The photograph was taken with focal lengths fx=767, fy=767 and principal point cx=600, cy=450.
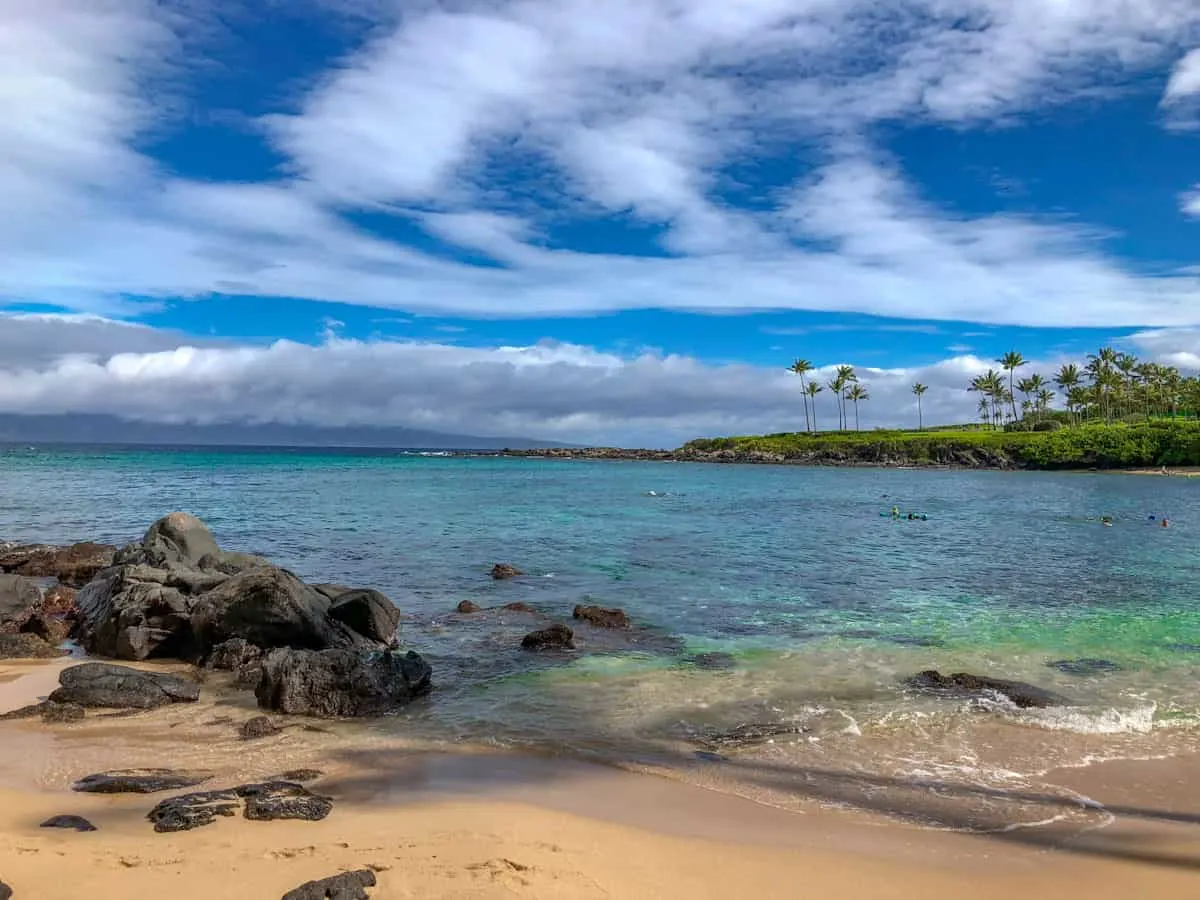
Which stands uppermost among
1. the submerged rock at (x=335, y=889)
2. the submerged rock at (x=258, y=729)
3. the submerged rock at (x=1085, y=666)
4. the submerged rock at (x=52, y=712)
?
the submerged rock at (x=335, y=889)

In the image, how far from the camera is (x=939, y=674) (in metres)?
15.3

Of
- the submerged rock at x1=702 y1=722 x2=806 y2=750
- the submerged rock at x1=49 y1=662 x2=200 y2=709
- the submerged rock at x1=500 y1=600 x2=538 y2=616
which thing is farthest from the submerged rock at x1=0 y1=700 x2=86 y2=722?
the submerged rock at x1=500 y1=600 x2=538 y2=616

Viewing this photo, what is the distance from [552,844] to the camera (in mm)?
7949

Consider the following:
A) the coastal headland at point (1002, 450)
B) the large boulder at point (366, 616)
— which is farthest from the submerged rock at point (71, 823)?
the coastal headland at point (1002, 450)

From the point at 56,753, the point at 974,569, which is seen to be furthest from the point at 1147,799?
the point at 974,569

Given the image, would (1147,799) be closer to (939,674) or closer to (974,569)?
(939,674)

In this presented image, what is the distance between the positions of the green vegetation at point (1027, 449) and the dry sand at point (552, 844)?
136m

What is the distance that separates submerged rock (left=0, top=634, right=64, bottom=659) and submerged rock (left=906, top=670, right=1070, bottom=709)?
1779cm

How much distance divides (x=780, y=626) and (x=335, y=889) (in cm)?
1524

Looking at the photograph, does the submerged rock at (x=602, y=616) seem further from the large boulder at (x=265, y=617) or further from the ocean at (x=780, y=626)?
the large boulder at (x=265, y=617)

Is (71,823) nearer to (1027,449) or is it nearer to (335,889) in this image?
(335,889)

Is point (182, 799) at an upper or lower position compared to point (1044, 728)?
upper

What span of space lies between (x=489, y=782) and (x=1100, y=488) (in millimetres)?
91411

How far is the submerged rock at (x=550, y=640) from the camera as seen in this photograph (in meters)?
17.4
